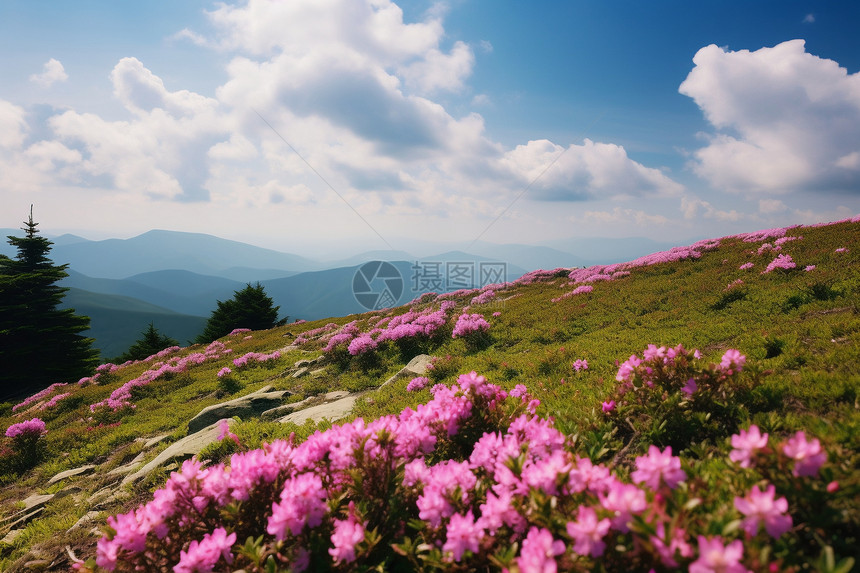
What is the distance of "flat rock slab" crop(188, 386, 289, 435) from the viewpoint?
9867 mm

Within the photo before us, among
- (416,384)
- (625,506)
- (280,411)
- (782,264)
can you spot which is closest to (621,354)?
(416,384)

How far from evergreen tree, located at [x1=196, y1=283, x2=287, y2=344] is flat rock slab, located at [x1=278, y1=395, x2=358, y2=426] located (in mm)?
34274

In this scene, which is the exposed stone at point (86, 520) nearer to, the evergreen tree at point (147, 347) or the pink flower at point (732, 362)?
the pink flower at point (732, 362)

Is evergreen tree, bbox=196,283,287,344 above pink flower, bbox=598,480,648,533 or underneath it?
underneath

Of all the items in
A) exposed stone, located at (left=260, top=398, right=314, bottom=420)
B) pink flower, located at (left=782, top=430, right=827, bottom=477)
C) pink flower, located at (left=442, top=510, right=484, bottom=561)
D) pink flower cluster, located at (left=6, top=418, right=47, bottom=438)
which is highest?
pink flower, located at (left=782, top=430, right=827, bottom=477)

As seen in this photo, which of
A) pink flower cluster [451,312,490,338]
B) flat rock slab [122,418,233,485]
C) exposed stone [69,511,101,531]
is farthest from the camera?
pink flower cluster [451,312,490,338]

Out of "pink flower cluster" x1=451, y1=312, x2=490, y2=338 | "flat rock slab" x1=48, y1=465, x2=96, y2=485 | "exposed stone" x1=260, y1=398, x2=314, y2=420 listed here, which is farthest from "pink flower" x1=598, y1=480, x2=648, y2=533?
"flat rock slab" x1=48, y1=465, x2=96, y2=485

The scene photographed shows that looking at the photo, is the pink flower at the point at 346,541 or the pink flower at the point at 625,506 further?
the pink flower at the point at 346,541

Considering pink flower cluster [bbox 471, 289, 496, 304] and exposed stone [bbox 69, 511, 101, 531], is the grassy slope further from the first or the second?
pink flower cluster [bbox 471, 289, 496, 304]

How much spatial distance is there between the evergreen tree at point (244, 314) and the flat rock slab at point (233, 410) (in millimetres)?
32304

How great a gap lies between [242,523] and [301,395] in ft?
29.0

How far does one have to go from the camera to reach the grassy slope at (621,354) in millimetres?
4551

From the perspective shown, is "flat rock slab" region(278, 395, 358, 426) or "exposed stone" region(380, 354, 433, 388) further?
"exposed stone" region(380, 354, 433, 388)

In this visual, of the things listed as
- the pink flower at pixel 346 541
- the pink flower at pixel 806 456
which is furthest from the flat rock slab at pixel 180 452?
the pink flower at pixel 806 456
